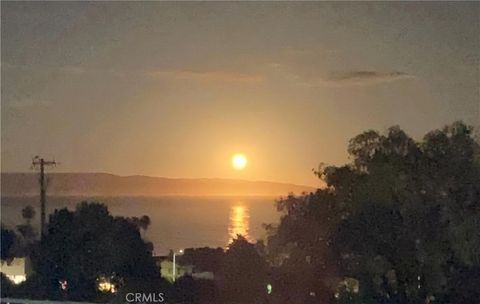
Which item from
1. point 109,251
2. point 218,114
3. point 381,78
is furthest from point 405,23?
point 109,251

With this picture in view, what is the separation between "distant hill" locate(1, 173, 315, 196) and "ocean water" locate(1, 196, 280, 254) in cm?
5

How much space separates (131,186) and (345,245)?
1001mm

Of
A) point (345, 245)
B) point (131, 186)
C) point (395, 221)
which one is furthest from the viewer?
point (131, 186)

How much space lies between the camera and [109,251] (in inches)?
144

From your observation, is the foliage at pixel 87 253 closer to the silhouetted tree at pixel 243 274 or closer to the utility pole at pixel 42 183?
the utility pole at pixel 42 183

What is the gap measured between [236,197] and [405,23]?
1.04 metres

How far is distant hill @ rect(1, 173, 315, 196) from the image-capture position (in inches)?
138

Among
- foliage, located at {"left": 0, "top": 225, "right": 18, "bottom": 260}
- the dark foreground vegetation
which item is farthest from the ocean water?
foliage, located at {"left": 0, "top": 225, "right": 18, "bottom": 260}

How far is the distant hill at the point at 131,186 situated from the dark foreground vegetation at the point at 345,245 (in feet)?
0.29

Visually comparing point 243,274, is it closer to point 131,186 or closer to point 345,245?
point 345,245

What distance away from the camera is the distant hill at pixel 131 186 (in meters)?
3.50

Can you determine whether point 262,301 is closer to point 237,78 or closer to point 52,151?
point 237,78

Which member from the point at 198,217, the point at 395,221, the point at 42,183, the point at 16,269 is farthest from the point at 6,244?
the point at 395,221

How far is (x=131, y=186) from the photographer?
3.67 meters
